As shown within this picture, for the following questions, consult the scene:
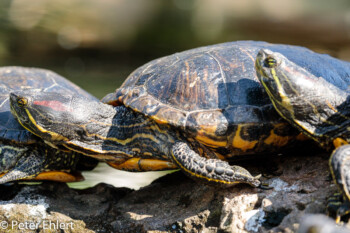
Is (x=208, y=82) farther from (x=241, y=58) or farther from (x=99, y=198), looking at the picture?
(x=99, y=198)

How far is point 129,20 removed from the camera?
16812mm

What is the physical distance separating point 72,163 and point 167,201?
1234mm

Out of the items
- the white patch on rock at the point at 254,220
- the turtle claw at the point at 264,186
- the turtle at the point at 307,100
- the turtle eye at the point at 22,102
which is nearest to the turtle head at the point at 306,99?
the turtle at the point at 307,100

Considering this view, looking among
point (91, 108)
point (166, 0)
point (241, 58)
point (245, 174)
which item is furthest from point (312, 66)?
point (166, 0)

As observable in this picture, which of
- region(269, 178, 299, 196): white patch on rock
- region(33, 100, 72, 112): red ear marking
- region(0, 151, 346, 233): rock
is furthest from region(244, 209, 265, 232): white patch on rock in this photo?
region(33, 100, 72, 112): red ear marking

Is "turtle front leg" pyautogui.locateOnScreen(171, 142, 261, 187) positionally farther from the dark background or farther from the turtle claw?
the dark background

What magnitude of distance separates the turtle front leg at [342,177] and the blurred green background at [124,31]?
9.57m

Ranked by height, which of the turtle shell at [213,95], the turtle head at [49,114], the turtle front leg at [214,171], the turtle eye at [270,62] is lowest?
the turtle front leg at [214,171]

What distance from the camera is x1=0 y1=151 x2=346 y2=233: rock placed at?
311 cm

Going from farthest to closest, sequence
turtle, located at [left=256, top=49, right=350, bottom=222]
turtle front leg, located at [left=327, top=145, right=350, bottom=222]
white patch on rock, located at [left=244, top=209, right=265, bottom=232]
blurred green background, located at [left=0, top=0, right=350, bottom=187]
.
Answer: blurred green background, located at [left=0, top=0, right=350, bottom=187] → turtle, located at [left=256, top=49, right=350, bottom=222] → white patch on rock, located at [left=244, top=209, right=265, bottom=232] → turtle front leg, located at [left=327, top=145, right=350, bottom=222]

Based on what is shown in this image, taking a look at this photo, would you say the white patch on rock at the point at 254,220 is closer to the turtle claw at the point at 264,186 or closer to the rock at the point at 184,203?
the rock at the point at 184,203

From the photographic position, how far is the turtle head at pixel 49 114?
372 centimetres

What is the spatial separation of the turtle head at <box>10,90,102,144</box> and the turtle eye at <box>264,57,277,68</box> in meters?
1.73

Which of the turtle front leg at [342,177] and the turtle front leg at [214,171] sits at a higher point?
the turtle front leg at [342,177]
